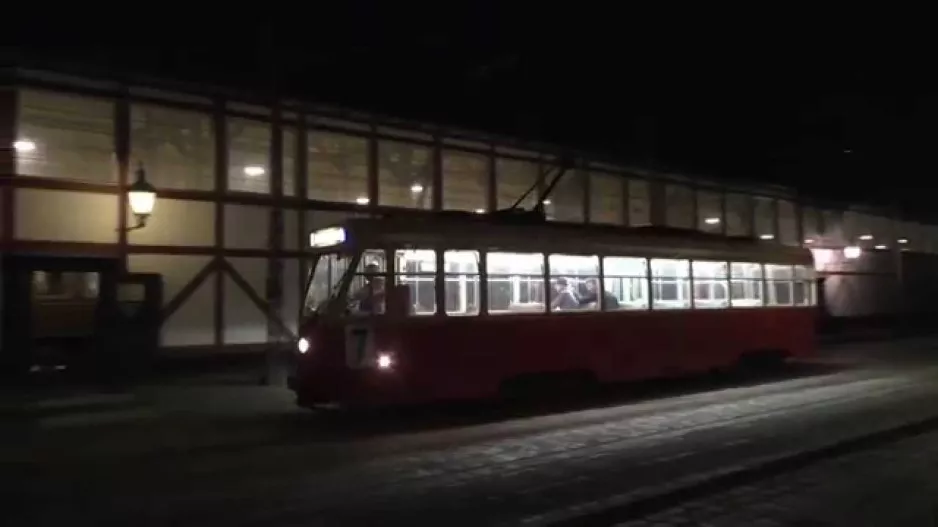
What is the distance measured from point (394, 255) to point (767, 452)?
5986mm

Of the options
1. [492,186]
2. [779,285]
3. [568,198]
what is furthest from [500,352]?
[568,198]

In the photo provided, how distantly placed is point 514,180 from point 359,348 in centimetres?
1303

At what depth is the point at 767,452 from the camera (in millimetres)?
11383

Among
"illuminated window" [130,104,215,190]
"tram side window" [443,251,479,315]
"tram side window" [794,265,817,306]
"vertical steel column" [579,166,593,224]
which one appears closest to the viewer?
"tram side window" [443,251,479,315]

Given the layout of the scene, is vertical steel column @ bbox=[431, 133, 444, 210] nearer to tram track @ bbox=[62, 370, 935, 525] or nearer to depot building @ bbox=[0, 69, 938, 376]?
depot building @ bbox=[0, 69, 938, 376]

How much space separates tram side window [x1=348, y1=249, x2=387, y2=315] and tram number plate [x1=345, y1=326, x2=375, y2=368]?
0.36m

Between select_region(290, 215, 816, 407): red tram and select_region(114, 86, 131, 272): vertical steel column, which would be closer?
select_region(290, 215, 816, 407): red tram

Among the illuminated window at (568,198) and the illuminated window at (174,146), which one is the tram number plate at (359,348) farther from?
the illuminated window at (568,198)

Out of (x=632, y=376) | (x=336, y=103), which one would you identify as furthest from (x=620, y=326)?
(x=336, y=103)

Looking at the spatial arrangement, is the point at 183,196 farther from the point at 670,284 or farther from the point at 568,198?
the point at 568,198

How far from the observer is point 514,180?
27.1 meters

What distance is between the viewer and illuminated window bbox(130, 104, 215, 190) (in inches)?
773

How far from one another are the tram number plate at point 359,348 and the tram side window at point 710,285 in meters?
7.46

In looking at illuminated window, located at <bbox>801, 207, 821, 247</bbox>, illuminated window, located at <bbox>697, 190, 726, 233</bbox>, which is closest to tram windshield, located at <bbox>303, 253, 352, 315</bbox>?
illuminated window, located at <bbox>697, 190, 726, 233</bbox>
